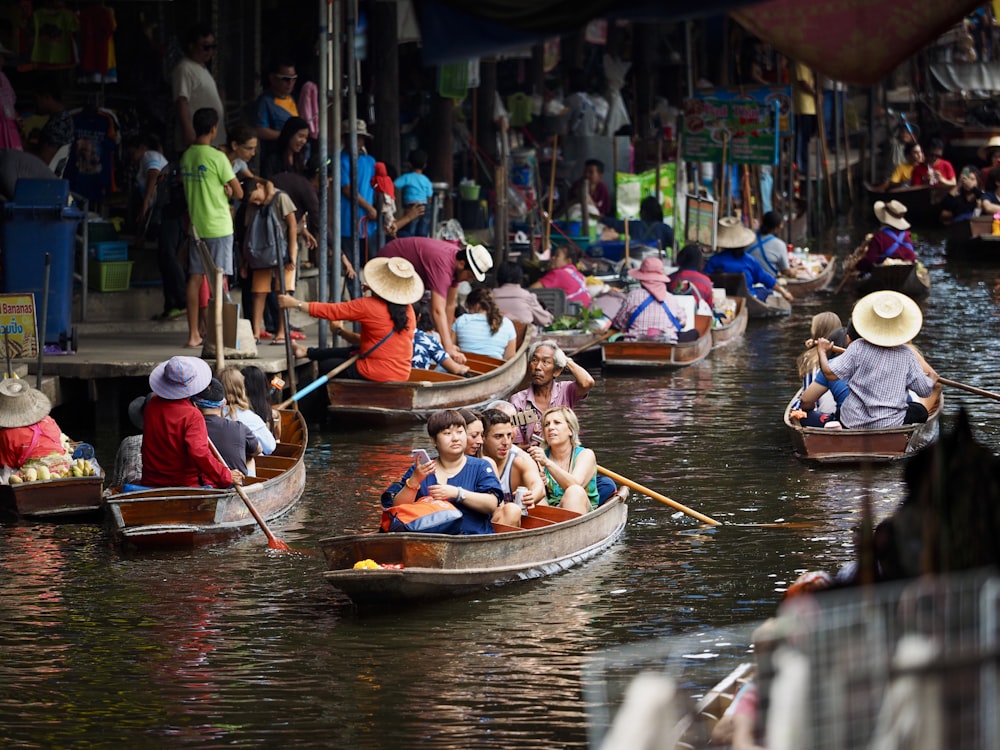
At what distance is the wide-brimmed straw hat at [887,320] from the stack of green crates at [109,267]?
23.0ft

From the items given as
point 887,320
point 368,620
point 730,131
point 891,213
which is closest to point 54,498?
point 368,620

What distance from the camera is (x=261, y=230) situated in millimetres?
14438

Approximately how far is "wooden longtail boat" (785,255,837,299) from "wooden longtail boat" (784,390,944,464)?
1002 cm

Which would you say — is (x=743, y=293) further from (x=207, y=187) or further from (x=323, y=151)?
(x=207, y=187)

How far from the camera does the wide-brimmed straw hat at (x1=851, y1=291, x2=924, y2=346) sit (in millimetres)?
11453

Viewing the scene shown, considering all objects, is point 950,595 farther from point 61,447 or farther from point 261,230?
point 261,230

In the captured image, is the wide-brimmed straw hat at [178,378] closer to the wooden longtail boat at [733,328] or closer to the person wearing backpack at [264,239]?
the person wearing backpack at [264,239]

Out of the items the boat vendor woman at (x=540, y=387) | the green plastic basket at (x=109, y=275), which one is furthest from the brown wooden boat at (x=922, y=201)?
the boat vendor woman at (x=540, y=387)

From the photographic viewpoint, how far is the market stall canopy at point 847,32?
5367 mm

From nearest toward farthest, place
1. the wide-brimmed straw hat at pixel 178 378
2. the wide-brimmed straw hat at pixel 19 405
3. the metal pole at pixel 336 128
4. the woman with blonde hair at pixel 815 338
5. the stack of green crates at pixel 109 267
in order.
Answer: the wide-brimmed straw hat at pixel 178 378 → the wide-brimmed straw hat at pixel 19 405 → the woman with blonde hair at pixel 815 338 → the metal pole at pixel 336 128 → the stack of green crates at pixel 109 267

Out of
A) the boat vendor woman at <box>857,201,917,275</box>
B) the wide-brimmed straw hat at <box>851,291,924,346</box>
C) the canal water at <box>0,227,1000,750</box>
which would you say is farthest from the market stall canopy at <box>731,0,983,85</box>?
the boat vendor woman at <box>857,201,917,275</box>

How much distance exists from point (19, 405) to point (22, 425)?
14cm

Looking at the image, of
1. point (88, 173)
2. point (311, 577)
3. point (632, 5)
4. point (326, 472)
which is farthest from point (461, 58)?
point (88, 173)

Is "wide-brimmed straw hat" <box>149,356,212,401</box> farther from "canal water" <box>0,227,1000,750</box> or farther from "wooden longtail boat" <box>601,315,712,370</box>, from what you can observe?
"wooden longtail boat" <box>601,315,712,370</box>
